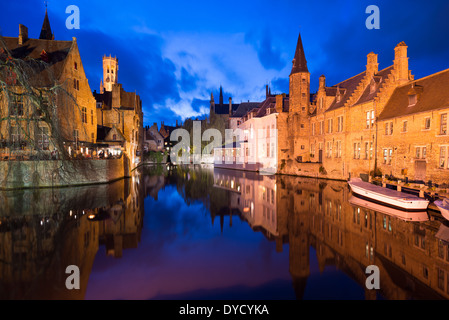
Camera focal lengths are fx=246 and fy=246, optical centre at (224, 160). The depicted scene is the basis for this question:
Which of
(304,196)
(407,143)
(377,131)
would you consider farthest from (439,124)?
(304,196)

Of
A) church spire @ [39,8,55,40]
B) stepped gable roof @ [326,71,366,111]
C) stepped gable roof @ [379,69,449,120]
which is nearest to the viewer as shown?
stepped gable roof @ [379,69,449,120]

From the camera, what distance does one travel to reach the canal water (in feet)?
20.9

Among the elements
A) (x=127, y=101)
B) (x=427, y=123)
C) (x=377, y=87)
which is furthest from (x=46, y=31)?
(x=427, y=123)

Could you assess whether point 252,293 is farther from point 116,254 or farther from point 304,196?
point 304,196

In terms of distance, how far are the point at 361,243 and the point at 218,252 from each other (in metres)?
5.62

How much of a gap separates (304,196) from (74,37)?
31.2 metres

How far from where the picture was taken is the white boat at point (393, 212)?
42.6 ft

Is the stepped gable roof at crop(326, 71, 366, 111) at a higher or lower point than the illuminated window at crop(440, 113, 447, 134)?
higher

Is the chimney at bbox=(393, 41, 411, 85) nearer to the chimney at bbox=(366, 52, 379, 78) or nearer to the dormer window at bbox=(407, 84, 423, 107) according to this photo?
the chimney at bbox=(366, 52, 379, 78)

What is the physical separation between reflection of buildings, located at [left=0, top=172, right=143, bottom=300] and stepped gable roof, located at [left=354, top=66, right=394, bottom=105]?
81.8 ft

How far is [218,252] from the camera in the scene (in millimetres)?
9094

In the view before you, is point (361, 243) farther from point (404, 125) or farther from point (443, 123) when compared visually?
point (404, 125)

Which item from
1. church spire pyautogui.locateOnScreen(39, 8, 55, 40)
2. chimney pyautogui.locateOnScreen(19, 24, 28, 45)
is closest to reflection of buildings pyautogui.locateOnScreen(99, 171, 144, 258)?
chimney pyautogui.locateOnScreen(19, 24, 28, 45)

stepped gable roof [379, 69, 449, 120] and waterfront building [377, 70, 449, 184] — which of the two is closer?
waterfront building [377, 70, 449, 184]
